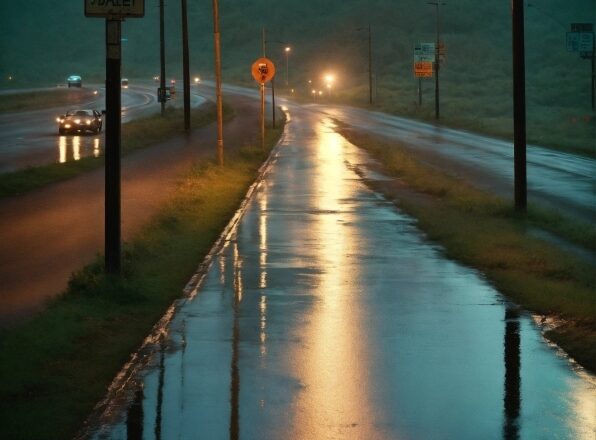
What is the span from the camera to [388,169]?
1478 inches

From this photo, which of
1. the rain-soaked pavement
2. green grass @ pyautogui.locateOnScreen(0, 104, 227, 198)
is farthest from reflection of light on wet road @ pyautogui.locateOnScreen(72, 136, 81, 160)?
the rain-soaked pavement

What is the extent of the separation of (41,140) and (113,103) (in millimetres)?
39629

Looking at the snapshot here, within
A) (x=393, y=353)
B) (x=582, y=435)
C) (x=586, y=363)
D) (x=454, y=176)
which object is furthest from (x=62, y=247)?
(x=454, y=176)

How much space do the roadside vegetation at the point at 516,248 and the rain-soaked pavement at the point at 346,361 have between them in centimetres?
39

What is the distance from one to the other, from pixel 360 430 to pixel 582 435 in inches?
61.7

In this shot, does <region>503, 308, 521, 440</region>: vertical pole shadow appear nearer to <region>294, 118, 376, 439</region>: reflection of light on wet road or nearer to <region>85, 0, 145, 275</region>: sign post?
<region>294, 118, 376, 439</region>: reflection of light on wet road

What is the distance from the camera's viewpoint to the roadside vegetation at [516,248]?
40.1 ft

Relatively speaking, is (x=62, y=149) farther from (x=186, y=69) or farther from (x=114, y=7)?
(x=114, y=7)

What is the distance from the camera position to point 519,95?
2286 cm

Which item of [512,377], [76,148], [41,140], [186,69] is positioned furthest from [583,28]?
[512,377]

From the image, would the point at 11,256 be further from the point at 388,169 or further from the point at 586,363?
the point at 388,169

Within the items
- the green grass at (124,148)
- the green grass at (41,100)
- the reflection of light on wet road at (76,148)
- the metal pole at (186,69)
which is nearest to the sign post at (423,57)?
the green grass at (124,148)

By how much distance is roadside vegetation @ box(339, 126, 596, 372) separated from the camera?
40.1 feet

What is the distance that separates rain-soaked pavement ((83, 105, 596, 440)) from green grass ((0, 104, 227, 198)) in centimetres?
1420
